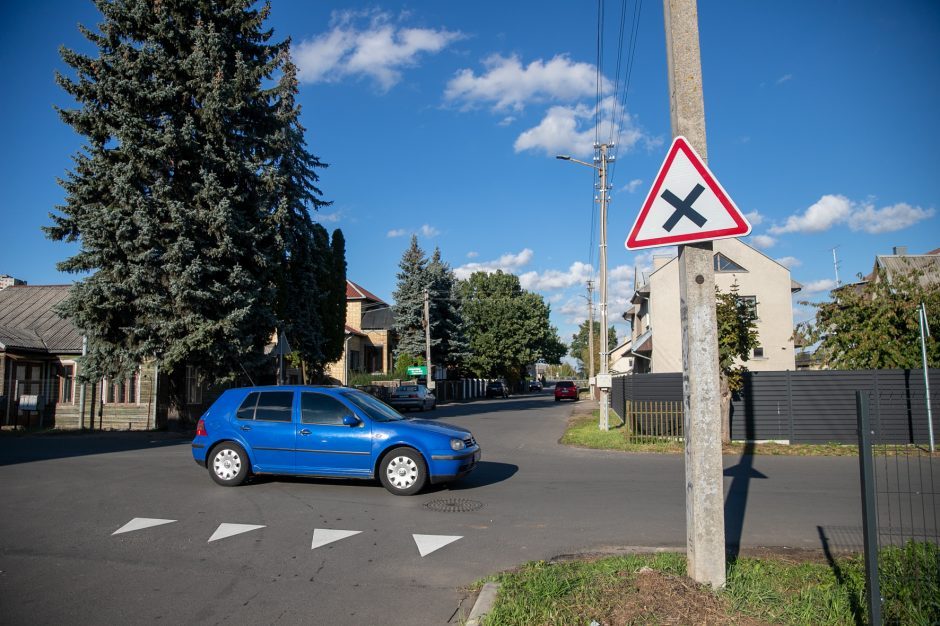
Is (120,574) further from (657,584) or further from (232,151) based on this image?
(232,151)

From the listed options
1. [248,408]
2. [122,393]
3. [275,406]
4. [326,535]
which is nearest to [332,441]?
[275,406]

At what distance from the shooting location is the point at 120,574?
5.88m

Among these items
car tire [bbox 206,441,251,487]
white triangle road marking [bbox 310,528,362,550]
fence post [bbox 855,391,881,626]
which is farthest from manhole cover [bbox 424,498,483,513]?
fence post [bbox 855,391,881,626]

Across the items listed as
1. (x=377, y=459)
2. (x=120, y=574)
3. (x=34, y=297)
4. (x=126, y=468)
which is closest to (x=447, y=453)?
(x=377, y=459)

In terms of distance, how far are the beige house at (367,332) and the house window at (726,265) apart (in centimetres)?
2744

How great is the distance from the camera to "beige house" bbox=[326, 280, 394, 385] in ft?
167

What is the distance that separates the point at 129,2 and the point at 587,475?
2035 centimetres

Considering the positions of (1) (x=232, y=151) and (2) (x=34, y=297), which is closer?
(1) (x=232, y=151)

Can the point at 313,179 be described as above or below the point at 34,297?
above

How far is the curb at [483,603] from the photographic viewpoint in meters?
4.50

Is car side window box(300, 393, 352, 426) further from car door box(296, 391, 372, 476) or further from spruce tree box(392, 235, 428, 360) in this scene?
spruce tree box(392, 235, 428, 360)

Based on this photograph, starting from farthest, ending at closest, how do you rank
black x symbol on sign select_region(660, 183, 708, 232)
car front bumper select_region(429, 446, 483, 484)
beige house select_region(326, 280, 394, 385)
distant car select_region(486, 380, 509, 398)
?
distant car select_region(486, 380, 509, 398) → beige house select_region(326, 280, 394, 385) → car front bumper select_region(429, 446, 483, 484) → black x symbol on sign select_region(660, 183, 708, 232)

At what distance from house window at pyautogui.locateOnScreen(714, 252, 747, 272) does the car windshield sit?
25.6 meters

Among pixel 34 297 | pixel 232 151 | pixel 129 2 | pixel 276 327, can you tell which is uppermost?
pixel 129 2
